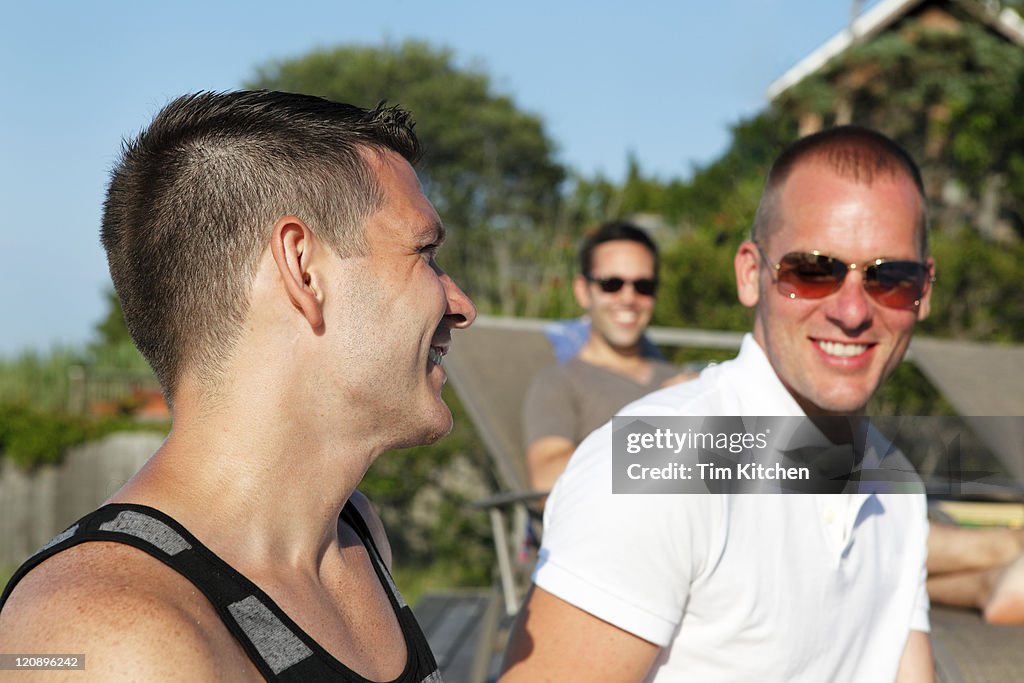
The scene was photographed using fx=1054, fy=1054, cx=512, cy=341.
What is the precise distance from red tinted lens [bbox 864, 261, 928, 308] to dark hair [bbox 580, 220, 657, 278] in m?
3.08

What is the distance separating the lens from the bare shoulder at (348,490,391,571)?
168 cm

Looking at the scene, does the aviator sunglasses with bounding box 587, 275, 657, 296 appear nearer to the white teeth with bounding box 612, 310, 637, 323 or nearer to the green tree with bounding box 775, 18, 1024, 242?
the white teeth with bounding box 612, 310, 637, 323

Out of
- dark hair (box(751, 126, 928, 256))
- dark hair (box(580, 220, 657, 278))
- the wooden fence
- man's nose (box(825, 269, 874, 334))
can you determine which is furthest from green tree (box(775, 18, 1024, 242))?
man's nose (box(825, 269, 874, 334))

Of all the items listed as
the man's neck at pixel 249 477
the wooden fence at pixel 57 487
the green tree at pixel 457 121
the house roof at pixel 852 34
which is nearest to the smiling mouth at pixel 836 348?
the man's neck at pixel 249 477

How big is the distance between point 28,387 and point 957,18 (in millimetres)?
14157

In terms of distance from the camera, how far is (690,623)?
188cm

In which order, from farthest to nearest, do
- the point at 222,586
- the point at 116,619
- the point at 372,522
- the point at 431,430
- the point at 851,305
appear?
the point at 851,305
the point at 372,522
the point at 431,430
the point at 222,586
the point at 116,619

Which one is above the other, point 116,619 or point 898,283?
point 898,283

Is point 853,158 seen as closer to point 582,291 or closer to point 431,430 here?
point 431,430

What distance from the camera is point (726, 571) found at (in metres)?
1.86

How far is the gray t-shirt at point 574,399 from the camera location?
467 cm

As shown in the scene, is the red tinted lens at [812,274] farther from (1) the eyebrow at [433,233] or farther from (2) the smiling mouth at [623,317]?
(2) the smiling mouth at [623,317]

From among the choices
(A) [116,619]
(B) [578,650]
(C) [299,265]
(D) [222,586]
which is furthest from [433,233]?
(B) [578,650]

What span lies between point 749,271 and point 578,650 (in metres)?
1.05
